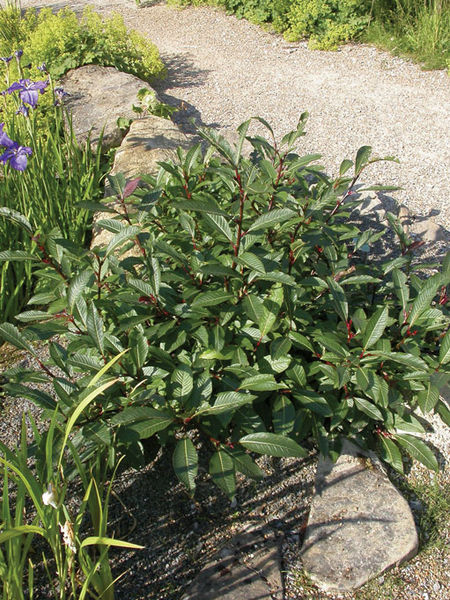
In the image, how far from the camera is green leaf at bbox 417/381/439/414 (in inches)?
69.9

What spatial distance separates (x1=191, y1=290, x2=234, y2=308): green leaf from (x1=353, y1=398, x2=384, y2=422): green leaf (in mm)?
559

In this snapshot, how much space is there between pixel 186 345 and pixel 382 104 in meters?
3.77

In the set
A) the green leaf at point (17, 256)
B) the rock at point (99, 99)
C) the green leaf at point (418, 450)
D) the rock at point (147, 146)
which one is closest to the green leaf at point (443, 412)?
the green leaf at point (418, 450)

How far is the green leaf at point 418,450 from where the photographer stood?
1.87 meters

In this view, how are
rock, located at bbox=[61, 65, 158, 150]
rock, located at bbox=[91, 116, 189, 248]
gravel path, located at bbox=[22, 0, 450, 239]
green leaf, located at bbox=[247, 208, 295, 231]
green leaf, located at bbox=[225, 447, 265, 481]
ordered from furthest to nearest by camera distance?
gravel path, located at bbox=[22, 0, 450, 239] < rock, located at bbox=[61, 65, 158, 150] < rock, located at bbox=[91, 116, 189, 248] < green leaf, located at bbox=[247, 208, 295, 231] < green leaf, located at bbox=[225, 447, 265, 481]

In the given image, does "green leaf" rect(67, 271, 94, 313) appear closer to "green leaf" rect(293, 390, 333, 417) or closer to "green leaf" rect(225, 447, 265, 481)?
"green leaf" rect(225, 447, 265, 481)

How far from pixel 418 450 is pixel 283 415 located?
509 millimetres

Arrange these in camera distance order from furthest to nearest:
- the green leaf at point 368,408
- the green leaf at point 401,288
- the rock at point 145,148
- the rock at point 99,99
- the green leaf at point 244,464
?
the rock at point 99,99 → the rock at point 145,148 → the green leaf at point 401,288 → the green leaf at point 368,408 → the green leaf at point 244,464

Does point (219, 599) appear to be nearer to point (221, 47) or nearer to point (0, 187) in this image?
point (0, 187)

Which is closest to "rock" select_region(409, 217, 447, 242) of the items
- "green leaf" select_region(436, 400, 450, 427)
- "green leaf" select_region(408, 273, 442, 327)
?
"green leaf" select_region(408, 273, 442, 327)

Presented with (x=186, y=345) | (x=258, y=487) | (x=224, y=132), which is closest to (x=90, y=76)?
(x=224, y=132)

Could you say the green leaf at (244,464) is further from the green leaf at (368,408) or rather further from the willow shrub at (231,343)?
the green leaf at (368,408)

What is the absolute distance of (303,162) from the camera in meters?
2.18

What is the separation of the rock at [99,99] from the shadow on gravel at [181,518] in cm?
256
